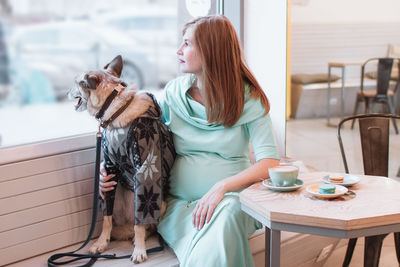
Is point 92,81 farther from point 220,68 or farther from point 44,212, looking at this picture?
point 44,212

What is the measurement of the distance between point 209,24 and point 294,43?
8.09ft

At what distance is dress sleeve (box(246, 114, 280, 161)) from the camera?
5.94ft

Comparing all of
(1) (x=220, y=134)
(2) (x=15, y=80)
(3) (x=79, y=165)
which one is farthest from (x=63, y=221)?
(2) (x=15, y=80)

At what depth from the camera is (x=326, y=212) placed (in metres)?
1.35

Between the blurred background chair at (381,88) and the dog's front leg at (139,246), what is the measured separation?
7.17 feet

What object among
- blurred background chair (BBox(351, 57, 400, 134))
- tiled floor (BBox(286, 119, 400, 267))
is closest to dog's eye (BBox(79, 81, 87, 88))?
tiled floor (BBox(286, 119, 400, 267))

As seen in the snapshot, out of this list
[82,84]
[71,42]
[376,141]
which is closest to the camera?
[82,84]

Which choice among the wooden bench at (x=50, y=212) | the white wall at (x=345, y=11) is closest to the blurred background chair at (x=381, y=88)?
the white wall at (x=345, y=11)

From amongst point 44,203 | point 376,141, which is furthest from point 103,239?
point 376,141

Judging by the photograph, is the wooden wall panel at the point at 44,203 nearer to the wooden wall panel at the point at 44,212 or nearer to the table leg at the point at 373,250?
the wooden wall panel at the point at 44,212

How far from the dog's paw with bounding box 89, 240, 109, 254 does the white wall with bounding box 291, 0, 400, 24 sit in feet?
8.42

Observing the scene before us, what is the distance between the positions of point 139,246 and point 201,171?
0.42 m

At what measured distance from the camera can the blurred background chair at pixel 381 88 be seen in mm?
3414

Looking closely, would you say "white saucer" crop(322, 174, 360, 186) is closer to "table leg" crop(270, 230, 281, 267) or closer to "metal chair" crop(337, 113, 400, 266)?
"table leg" crop(270, 230, 281, 267)
